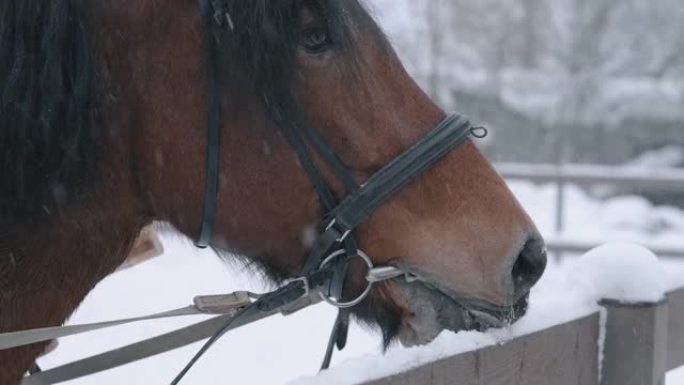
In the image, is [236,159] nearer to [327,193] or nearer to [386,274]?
[327,193]

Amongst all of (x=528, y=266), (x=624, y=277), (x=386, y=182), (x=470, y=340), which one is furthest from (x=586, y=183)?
(x=386, y=182)

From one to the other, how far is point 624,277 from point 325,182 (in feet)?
4.32

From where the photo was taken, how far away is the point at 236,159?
2223 mm

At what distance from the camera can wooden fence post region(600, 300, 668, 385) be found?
10.1ft

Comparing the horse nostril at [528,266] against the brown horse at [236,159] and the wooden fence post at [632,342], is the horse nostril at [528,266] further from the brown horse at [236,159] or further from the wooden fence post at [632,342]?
the wooden fence post at [632,342]

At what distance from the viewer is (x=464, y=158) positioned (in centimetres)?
229

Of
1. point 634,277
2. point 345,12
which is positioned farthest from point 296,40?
point 634,277

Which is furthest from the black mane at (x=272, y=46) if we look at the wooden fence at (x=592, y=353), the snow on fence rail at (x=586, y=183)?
the snow on fence rail at (x=586, y=183)

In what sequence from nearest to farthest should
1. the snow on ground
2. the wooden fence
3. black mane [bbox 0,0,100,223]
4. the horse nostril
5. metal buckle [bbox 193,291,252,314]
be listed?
black mane [bbox 0,0,100,223] < the horse nostril < metal buckle [bbox 193,291,252,314] < the wooden fence < the snow on ground

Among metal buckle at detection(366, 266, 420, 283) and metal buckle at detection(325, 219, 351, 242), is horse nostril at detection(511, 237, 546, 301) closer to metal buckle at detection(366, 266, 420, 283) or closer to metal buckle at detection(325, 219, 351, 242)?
metal buckle at detection(366, 266, 420, 283)

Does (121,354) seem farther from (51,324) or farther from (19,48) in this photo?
(19,48)

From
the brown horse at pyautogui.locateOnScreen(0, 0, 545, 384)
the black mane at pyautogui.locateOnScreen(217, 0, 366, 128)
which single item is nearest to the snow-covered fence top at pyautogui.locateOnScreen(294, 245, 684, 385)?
the brown horse at pyautogui.locateOnScreen(0, 0, 545, 384)

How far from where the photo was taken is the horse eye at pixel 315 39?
7.30 feet

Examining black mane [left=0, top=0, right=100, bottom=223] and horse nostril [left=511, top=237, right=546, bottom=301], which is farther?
horse nostril [left=511, top=237, right=546, bottom=301]
